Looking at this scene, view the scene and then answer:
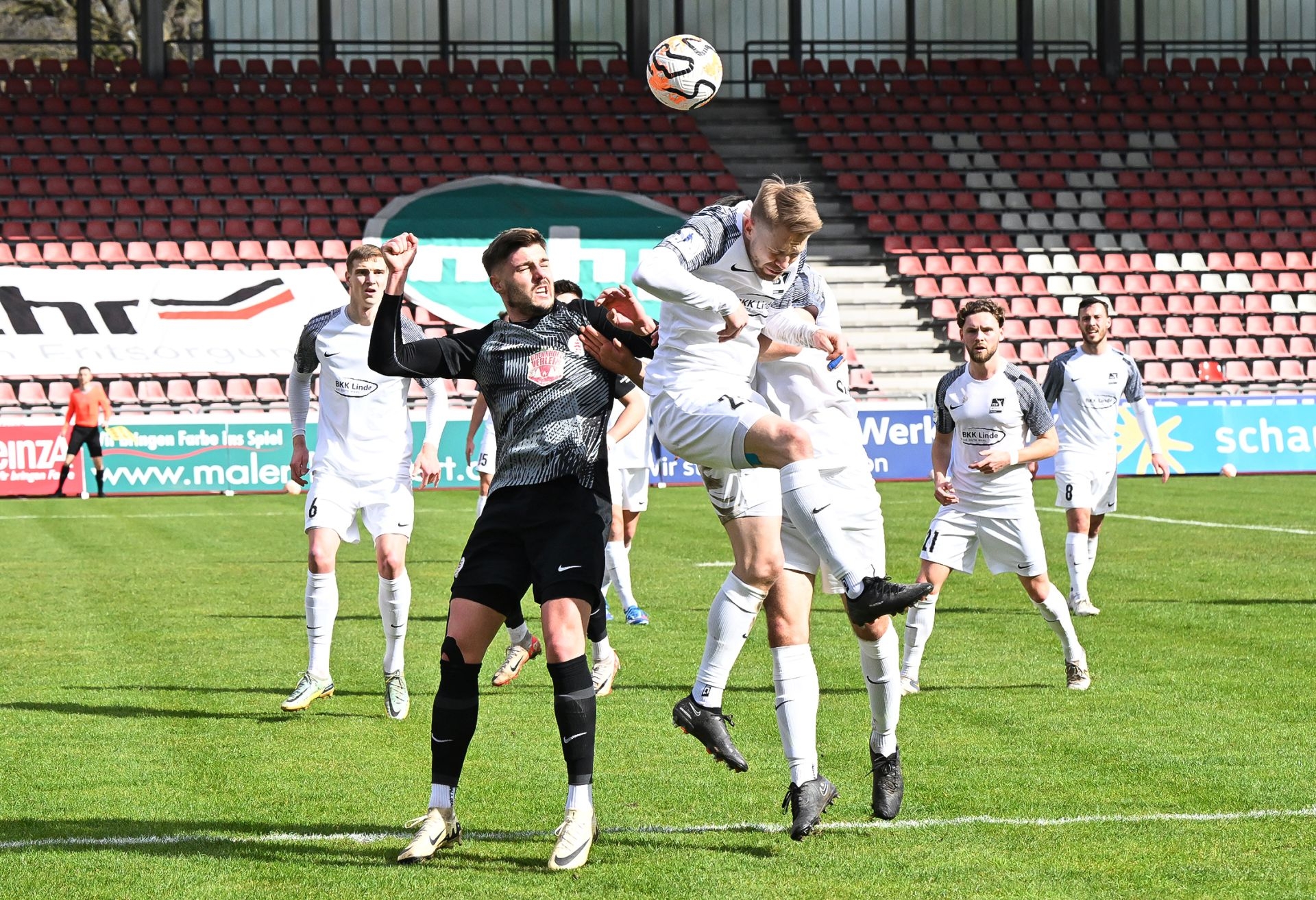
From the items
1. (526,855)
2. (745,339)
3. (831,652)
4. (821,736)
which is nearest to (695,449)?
(745,339)

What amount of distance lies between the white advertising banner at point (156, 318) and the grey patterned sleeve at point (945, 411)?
778 inches

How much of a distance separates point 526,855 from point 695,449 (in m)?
1.44

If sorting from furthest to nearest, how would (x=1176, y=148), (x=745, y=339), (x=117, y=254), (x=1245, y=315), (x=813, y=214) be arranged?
(x=1176, y=148) < (x=1245, y=315) < (x=117, y=254) < (x=745, y=339) < (x=813, y=214)

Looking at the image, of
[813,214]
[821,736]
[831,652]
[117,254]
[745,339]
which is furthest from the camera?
[117,254]

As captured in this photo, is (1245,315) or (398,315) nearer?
(398,315)

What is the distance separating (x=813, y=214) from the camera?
4.98 metres

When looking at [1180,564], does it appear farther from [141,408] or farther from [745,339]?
[141,408]

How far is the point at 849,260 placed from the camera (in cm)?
3148

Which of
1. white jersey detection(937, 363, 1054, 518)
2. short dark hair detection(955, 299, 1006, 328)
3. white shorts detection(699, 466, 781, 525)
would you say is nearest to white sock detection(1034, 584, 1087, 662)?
white jersey detection(937, 363, 1054, 518)

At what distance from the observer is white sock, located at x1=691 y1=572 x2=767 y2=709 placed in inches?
210

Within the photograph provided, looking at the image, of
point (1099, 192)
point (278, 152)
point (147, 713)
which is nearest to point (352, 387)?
point (147, 713)

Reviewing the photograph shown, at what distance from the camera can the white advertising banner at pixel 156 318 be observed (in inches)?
1072

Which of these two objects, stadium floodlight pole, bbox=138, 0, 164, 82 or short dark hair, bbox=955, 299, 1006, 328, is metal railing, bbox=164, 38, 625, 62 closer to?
stadium floodlight pole, bbox=138, 0, 164, 82

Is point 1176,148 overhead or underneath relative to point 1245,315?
overhead
